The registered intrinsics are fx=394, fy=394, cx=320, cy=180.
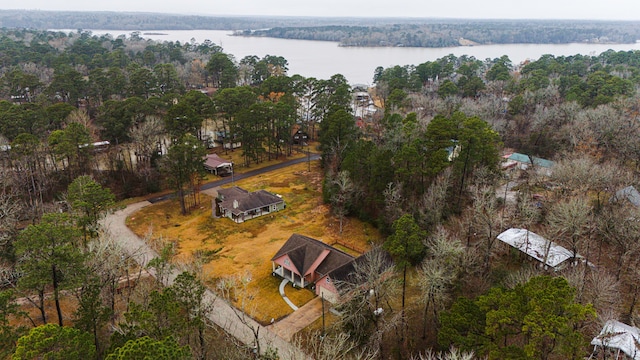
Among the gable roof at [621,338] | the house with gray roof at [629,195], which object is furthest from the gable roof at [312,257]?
the house with gray roof at [629,195]

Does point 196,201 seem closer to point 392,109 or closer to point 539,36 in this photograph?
point 392,109

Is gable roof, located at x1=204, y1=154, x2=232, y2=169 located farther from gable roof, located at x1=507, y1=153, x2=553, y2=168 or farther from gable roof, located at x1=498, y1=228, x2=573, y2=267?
gable roof, located at x1=507, y1=153, x2=553, y2=168

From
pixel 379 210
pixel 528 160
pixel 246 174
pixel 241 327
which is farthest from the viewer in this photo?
pixel 246 174

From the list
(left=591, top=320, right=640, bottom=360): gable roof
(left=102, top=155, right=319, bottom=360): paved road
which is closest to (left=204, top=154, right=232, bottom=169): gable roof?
(left=102, top=155, right=319, bottom=360): paved road

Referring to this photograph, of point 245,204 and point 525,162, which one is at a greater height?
point 525,162

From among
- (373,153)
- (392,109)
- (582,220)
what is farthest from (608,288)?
(392,109)

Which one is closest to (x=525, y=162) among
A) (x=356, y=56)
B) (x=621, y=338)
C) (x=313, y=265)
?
(x=621, y=338)

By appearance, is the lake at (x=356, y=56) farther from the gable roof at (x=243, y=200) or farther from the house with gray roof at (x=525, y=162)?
the gable roof at (x=243, y=200)

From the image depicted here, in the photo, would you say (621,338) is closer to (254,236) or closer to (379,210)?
(379,210)
